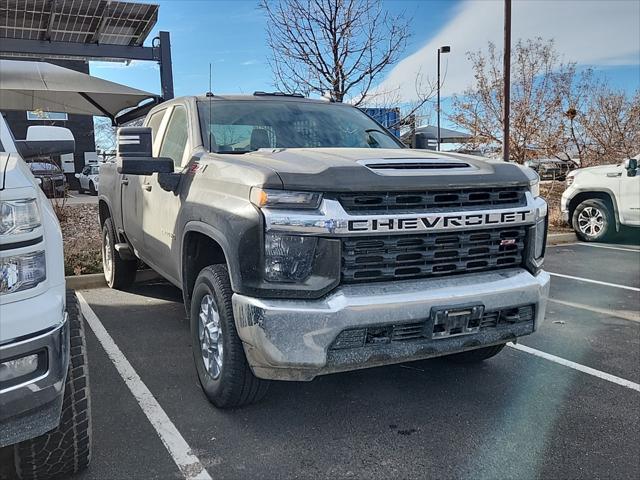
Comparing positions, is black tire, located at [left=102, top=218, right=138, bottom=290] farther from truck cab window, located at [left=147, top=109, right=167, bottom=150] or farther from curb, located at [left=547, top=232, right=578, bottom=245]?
curb, located at [left=547, top=232, right=578, bottom=245]

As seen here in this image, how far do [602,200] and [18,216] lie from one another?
9921mm

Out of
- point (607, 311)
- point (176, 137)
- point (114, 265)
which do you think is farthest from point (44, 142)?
point (607, 311)

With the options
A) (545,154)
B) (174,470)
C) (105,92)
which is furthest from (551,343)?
(545,154)

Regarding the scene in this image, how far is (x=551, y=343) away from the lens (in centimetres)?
449

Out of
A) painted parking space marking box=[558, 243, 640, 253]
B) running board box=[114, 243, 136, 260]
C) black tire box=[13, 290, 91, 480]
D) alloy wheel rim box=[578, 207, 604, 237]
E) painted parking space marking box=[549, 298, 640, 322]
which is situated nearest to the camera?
black tire box=[13, 290, 91, 480]

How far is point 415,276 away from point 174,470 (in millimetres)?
1548

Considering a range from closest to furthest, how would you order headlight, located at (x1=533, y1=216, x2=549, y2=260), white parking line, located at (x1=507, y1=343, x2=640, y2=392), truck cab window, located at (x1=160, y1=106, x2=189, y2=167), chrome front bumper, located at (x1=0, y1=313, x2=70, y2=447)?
chrome front bumper, located at (x1=0, y1=313, x2=70, y2=447) < headlight, located at (x1=533, y1=216, x2=549, y2=260) < white parking line, located at (x1=507, y1=343, x2=640, y2=392) < truck cab window, located at (x1=160, y1=106, x2=189, y2=167)

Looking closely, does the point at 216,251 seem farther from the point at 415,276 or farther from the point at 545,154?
the point at 545,154

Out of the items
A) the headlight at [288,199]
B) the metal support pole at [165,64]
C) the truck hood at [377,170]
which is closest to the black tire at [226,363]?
the headlight at [288,199]

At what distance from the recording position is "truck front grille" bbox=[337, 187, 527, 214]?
270cm

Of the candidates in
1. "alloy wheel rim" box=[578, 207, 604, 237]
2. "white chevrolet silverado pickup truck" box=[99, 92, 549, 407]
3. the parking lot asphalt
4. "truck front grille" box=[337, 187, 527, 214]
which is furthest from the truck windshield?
"alloy wheel rim" box=[578, 207, 604, 237]

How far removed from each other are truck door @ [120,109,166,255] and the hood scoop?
2419 mm

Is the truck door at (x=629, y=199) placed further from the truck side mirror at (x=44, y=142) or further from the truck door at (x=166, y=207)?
the truck side mirror at (x=44, y=142)

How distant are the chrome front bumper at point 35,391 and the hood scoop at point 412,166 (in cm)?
169
